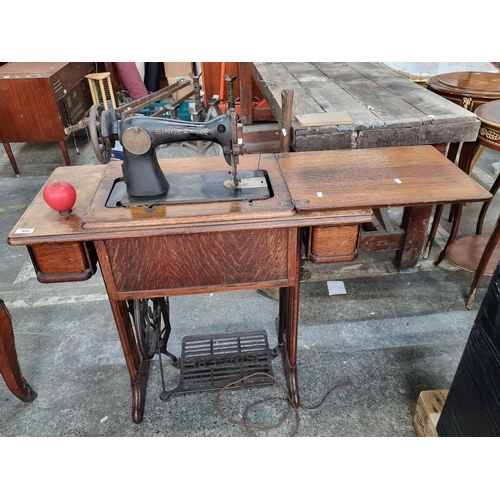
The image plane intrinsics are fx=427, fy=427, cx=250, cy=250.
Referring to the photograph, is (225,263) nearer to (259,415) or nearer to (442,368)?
(259,415)

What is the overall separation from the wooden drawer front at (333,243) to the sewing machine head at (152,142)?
0.70 ft

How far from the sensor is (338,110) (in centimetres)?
221

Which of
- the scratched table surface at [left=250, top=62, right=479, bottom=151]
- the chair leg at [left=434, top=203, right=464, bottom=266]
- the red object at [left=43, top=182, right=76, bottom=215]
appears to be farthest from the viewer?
the chair leg at [left=434, top=203, right=464, bottom=266]

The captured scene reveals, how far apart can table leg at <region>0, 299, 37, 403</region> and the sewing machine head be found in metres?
0.81

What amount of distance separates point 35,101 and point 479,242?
346 centimetres

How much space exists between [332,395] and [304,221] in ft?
3.16

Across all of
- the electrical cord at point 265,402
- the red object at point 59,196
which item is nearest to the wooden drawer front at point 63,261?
the red object at point 59,196

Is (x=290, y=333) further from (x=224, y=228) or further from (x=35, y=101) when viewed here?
(x=35, y=101)

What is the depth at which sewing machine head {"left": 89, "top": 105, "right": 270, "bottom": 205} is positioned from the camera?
1299 mm

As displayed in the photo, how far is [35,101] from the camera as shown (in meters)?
3.48

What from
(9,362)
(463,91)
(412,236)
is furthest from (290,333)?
(463,91)

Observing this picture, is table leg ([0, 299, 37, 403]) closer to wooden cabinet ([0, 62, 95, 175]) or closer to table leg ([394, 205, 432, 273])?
table leg ([394, 205, 432, 273])

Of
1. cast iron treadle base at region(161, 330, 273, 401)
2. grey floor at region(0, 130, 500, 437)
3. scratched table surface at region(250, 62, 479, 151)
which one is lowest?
grey floor at region(0, 130, 500, 437)

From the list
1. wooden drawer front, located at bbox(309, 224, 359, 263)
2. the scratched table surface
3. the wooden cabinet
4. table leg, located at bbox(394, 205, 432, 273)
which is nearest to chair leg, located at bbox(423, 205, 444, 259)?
table leg, located at bbox(394, 205, 432, 273)
